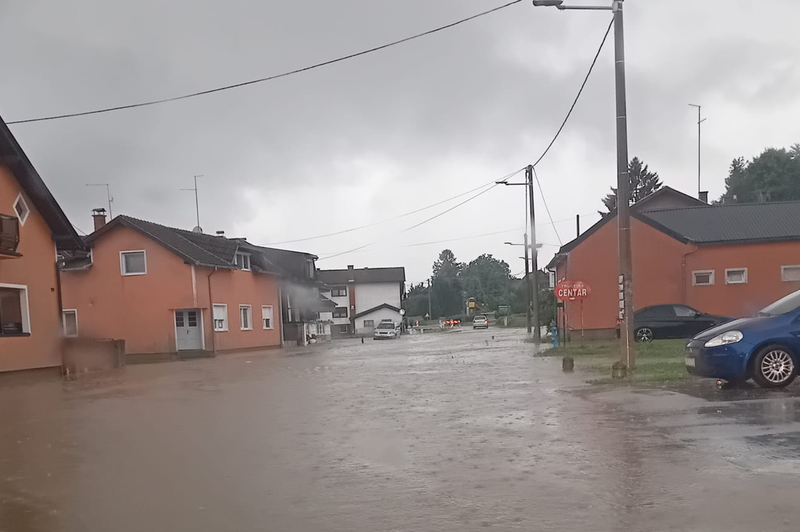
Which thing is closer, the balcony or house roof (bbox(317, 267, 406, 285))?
the balcony

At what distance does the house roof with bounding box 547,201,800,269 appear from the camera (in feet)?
92.7

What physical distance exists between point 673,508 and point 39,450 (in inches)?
288

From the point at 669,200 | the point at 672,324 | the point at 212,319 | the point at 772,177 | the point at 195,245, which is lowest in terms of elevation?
the point at 672,324

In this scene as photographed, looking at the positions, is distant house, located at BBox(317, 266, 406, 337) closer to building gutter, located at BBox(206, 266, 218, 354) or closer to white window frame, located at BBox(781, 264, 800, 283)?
building gutter, located at BBox(206, 266, 218, 354)

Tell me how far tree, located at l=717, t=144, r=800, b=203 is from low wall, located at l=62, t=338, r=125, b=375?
198ft

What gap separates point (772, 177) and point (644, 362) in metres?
62.5

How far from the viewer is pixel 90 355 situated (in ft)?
77.7

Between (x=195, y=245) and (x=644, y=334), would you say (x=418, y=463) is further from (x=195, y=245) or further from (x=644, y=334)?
(x=195, y=245)

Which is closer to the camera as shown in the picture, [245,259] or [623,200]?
[623,200]

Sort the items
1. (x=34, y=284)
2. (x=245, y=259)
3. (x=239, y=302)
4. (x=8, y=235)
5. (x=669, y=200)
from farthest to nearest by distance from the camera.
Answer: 1. (x=669, y=200)
2. (x=245, y=259)
3. (x=239, y=302)
4. (x=34, y=284)
5. (x=8, y=235)

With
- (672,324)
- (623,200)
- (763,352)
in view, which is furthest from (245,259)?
(763,352)

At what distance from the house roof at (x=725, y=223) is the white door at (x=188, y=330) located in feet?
59.2

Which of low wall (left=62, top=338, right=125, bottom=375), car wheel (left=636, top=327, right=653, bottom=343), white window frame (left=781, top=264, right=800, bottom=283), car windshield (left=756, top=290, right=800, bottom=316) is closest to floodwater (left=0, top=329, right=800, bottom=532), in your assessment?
car windshield (left=756, top=290, right=800, bottom=316)

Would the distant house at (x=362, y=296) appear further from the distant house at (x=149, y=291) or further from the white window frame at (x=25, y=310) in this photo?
the white window frame at (x=25, y=310)
